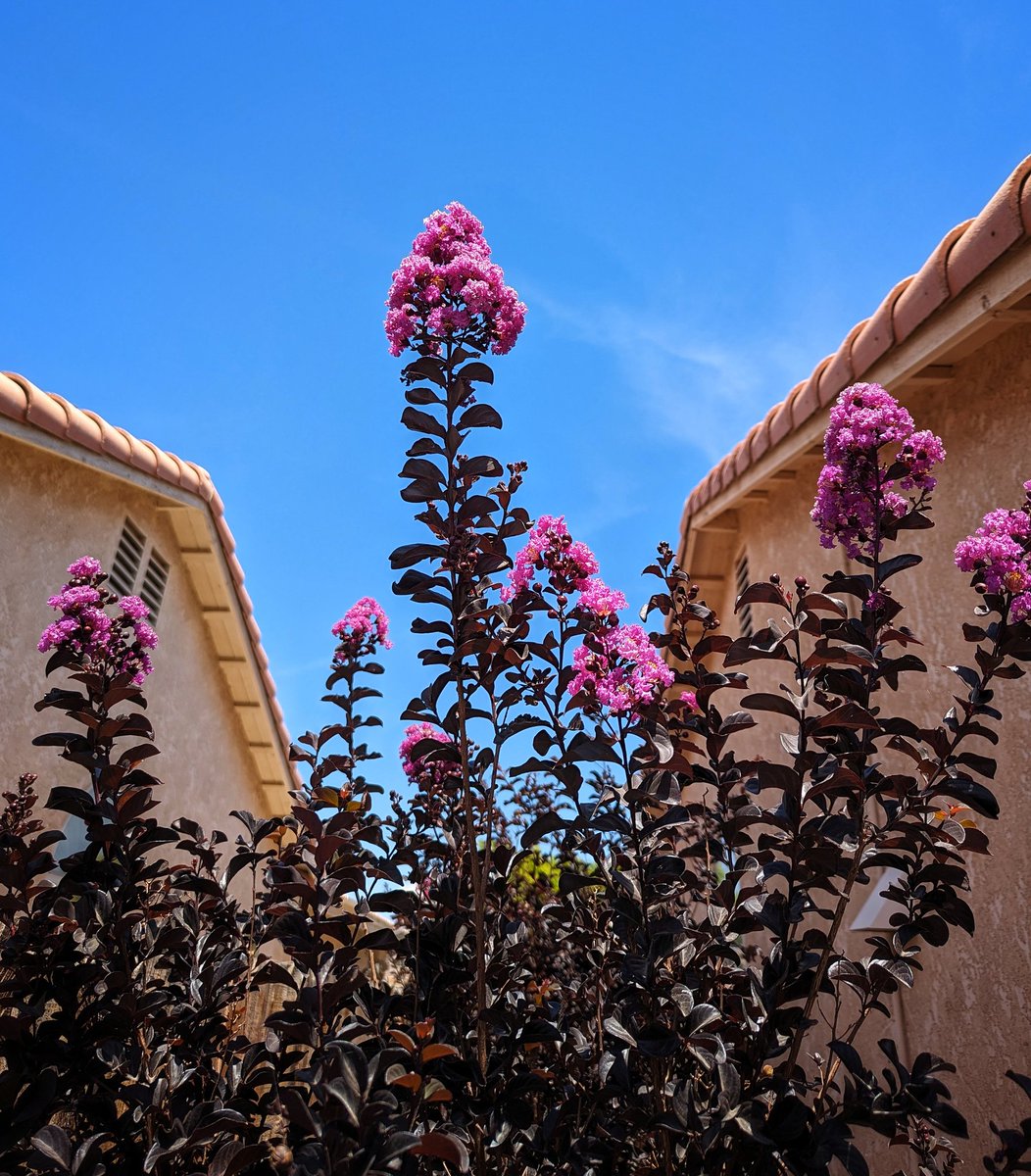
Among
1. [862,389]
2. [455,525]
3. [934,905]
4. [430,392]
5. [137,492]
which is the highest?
[137,492]

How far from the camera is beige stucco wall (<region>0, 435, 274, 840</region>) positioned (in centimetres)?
490

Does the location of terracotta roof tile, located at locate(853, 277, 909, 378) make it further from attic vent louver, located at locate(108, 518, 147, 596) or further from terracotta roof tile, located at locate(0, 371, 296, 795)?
attic vent louver, located at locate(108, 518, 147, 596)

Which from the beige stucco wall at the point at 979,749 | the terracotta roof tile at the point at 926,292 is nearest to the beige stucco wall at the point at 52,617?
the terracotta roof tile at the point at 926,292

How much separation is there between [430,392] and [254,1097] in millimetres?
1938

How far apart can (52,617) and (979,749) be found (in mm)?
4997

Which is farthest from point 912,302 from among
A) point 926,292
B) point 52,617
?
point 52,617

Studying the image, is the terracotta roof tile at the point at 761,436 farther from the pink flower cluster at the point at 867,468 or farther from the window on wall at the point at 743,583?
the pink flower cluster at the point at 867,468

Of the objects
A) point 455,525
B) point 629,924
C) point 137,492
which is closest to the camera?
point 629,924

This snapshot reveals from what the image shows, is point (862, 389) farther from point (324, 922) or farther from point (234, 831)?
point (234, 831)

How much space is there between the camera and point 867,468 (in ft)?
7.74

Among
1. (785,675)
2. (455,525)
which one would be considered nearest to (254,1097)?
(455,525)

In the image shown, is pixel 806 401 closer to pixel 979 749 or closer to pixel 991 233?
pixel 991 233

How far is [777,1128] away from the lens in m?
1.87

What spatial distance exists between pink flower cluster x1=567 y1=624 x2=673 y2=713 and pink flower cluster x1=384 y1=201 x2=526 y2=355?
3.08ft
